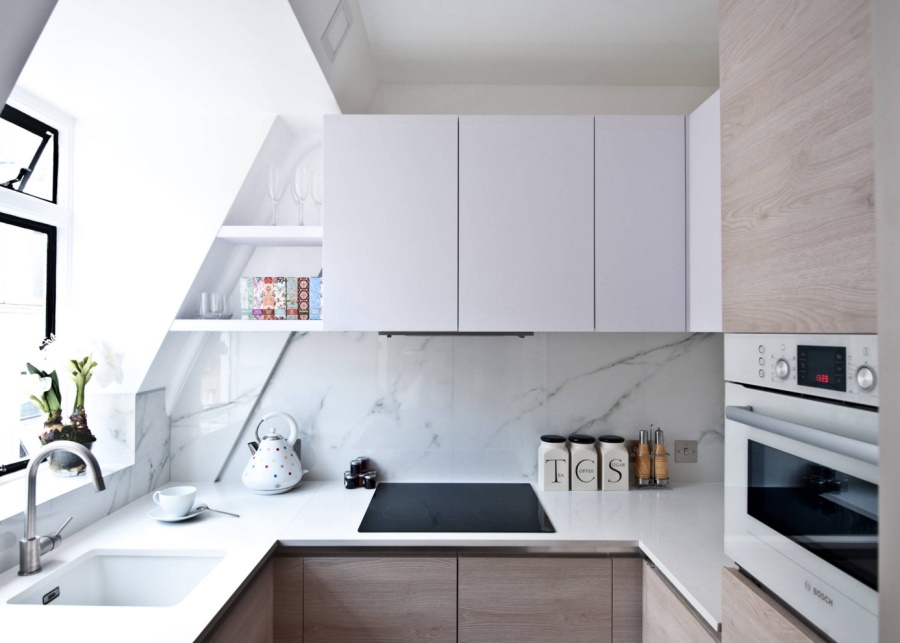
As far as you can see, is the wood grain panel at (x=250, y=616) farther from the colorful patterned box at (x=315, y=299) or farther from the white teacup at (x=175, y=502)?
the colorful patterned box at (x=315, y=299)

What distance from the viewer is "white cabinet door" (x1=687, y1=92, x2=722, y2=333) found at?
1.66 meters

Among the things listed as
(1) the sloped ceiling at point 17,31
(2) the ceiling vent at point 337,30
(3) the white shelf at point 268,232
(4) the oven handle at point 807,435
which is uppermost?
(2) the ceiling vent at point 337,30

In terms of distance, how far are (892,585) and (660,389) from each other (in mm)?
1632

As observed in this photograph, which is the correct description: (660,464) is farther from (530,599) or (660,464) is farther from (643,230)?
(643,230)

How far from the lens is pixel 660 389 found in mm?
2277

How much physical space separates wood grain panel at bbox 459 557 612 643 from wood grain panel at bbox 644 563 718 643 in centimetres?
12

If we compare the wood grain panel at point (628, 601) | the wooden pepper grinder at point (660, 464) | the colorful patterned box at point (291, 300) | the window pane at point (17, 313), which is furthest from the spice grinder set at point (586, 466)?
the window pane at point (17, 313)

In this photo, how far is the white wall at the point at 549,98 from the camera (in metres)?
2.30

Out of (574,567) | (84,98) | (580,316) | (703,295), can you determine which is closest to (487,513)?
(574,567)

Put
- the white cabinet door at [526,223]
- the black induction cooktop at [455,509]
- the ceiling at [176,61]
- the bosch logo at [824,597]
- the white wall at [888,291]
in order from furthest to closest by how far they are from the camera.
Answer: the white cabinet door at [526,223] → the black induction cooktop at [455,509] → the ceiling at [176,61] → the bosch logo at [824,597] → the white wall at [888,291]

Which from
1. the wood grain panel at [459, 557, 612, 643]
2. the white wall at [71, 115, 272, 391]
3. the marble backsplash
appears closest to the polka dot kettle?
the marble backsplash

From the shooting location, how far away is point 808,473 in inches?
33.8

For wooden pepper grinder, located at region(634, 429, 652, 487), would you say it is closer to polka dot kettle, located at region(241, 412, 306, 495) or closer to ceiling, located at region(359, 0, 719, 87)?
polka dot kettle, located at region(241, 412, 306, 495)

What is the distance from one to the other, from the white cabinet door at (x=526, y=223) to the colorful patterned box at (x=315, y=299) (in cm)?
55
